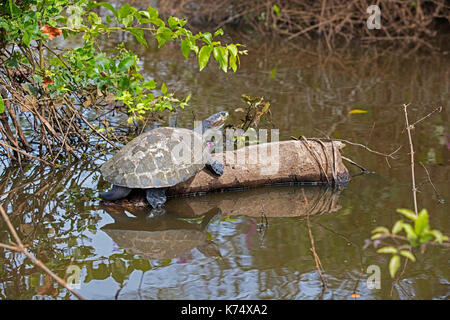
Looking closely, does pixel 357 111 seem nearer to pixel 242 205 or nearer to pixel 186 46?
pixel 242 205

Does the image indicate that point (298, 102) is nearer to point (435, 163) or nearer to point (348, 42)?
point (435, 163)

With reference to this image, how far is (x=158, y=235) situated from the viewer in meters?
4.97

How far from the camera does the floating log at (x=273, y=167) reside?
5.73 meters

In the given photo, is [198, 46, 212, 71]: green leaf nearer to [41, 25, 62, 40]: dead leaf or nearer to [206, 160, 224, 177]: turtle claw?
[206, 160, 224, 177]: turtle claw

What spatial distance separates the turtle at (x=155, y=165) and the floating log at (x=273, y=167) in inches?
7.5

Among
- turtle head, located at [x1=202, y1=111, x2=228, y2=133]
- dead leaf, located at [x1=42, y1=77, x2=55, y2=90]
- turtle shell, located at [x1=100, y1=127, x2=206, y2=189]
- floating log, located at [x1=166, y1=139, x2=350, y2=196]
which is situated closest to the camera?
turtle shell, located at [x1=100, y1=127, x2=206, y2=189]

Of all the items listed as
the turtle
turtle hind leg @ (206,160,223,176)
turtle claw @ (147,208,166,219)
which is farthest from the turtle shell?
turtle claw @ (147,208,166,219)

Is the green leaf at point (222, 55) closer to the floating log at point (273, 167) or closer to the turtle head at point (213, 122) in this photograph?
the floating log at point (273, 167)

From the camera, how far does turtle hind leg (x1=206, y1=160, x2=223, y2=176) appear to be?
18.2ft

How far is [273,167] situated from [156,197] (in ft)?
3.88

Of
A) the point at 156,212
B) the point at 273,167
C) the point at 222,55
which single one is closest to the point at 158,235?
the point at 156,212

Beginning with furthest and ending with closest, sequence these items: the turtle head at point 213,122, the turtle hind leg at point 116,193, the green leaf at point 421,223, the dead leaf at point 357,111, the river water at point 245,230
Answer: the dead leaf at point 357,111 < the turtle head at point 213,122 < the turtle hind leg at point 116,193 < the river water at point 245,230 < the green leaf at point 421,223

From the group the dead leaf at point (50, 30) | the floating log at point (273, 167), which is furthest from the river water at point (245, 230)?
the dead leaf at point (50, 30)

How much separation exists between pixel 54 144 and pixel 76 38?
751 cm
